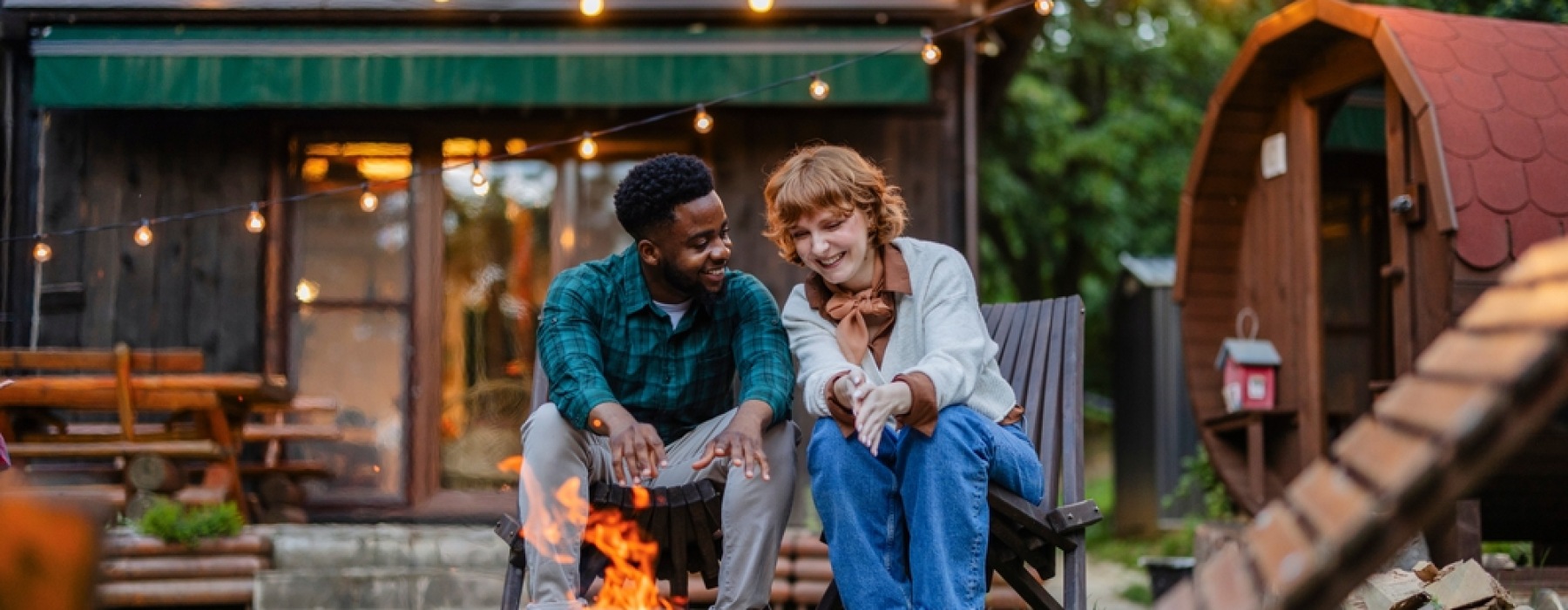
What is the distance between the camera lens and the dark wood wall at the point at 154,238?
6332 millimetres

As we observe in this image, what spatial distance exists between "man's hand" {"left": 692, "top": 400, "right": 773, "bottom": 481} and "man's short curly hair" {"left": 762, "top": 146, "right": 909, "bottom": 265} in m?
0.49

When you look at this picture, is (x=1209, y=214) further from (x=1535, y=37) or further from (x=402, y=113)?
(x=402, y=113)

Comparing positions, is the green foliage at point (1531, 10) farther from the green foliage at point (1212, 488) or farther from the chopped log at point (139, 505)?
the chopped log at point (139, 505)

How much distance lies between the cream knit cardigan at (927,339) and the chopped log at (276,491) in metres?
3.61

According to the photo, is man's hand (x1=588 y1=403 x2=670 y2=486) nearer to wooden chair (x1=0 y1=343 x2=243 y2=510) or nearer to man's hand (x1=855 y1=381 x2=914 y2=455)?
man's hand (x1=855 y1=381 x2=914 y2=455)

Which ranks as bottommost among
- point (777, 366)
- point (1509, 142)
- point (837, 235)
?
point (777, 366)

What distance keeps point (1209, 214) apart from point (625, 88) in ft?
9.52

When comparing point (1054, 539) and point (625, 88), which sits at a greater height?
point (625, 88)

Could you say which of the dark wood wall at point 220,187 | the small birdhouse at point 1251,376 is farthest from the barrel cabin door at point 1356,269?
the dark wood wall at point 220,187

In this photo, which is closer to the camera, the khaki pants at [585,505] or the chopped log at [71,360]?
the khaki pants at [585,505]

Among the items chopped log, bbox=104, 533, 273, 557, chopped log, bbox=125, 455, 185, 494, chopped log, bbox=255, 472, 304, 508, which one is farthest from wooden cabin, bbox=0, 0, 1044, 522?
chopped log, bbox=104, 533, 273, 557

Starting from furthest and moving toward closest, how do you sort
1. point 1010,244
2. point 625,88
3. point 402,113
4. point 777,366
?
point 1010,244 → point 402,113 → point 625,88 → point 777,366

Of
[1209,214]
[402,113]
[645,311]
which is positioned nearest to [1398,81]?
[1209,214]

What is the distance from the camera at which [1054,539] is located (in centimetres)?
306
